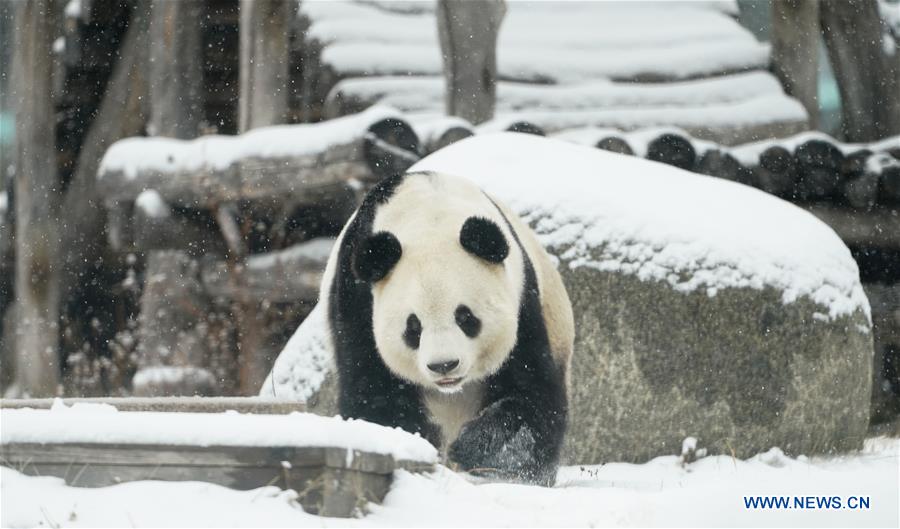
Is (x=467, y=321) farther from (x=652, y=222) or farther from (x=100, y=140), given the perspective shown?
(x=100, y=140)

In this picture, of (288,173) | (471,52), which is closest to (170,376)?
(288,173)

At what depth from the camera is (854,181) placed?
820 centimetres

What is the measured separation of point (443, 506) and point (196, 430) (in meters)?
0.63

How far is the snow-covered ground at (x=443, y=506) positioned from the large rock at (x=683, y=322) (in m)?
1.94

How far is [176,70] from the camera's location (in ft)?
33.9

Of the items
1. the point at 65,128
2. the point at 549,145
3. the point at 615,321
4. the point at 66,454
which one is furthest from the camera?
the point at 65,128

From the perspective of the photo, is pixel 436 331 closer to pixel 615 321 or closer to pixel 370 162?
pixel 615 321

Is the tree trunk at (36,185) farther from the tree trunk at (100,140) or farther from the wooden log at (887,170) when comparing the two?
the wooden log at (887,170)

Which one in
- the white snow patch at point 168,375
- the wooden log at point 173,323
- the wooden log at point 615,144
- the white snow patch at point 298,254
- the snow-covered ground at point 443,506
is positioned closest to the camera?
the snow-covered ground at point 443,506

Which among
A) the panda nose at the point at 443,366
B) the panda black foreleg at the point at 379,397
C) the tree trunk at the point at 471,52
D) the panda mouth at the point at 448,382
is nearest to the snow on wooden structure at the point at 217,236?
the tree trunk at the point at 471,52

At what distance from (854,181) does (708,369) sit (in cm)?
306

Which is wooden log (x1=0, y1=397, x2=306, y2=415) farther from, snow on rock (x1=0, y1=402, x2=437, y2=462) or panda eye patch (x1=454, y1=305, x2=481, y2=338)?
snow on rock (x1=0, y1=402, x2=437, y2=462)

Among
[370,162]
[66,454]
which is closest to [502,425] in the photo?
[66,454]

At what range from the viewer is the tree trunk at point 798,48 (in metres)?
9.38
